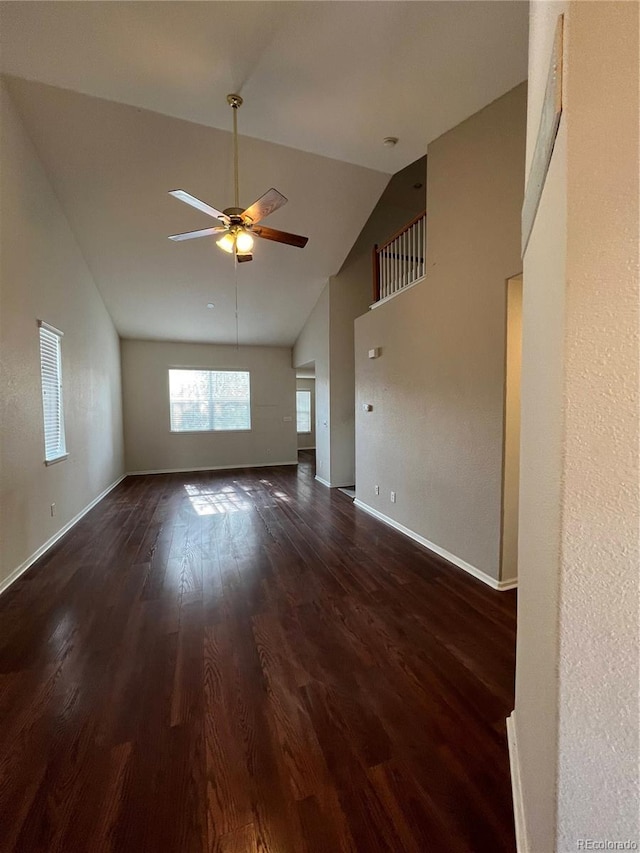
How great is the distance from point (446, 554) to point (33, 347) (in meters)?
4.24

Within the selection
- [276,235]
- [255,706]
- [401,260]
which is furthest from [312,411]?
[255,706]

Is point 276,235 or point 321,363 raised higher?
point 276,235

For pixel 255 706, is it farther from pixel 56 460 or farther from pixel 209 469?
pixel 209 469

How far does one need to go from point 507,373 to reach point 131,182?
165 inches

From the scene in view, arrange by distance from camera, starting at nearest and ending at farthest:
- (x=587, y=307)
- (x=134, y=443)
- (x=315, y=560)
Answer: (x=587, y=307), (x=315, y=560), (x=134, y=443)

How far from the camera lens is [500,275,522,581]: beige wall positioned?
2385 millimetres

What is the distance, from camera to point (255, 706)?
60.4 inches

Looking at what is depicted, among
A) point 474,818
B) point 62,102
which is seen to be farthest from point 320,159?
point 474,818

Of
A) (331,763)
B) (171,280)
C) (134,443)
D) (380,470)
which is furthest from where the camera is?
(134,443)

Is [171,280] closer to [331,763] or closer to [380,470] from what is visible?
[380,470]

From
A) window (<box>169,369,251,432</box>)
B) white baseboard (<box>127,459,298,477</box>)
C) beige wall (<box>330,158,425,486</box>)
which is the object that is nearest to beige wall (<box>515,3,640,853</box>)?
beige wall (<box>330,158,425,486</box>)

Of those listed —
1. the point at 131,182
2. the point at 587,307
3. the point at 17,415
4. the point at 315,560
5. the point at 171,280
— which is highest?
the point at 131,182

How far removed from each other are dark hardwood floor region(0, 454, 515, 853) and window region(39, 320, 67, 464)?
1225 millimetres

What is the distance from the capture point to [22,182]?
290cm
